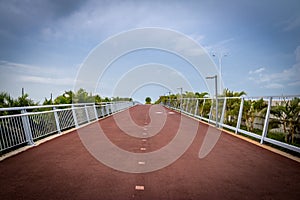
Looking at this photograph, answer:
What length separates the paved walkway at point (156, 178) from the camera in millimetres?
3160

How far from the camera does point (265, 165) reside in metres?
4.77

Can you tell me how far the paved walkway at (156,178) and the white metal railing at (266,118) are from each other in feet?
5.46

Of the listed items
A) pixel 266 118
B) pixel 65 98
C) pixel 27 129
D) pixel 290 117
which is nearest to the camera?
pixel 27 129

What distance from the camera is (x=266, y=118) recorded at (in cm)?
724

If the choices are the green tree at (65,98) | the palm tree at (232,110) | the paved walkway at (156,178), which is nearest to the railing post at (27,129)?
the paved walkway at (156,178)

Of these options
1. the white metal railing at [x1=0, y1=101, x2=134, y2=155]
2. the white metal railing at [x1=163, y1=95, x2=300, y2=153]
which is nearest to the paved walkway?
the white metal railing at [x1=0, y1=101, x2=134, y2=155]

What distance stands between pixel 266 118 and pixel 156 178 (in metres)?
5.18

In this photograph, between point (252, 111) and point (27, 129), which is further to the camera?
point (252, 111)

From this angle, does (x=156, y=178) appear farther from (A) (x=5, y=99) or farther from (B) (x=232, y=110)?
(B) (x=232, y=110)

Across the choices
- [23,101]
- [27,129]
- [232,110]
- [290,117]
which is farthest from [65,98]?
[290,117]

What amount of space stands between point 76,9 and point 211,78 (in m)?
8.76

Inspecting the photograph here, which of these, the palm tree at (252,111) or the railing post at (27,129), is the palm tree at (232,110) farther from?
the railing post at (27,129)

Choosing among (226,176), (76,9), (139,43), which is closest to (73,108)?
(76,9)

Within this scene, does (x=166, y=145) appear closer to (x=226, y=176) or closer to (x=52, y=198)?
(x=226, y=176)
